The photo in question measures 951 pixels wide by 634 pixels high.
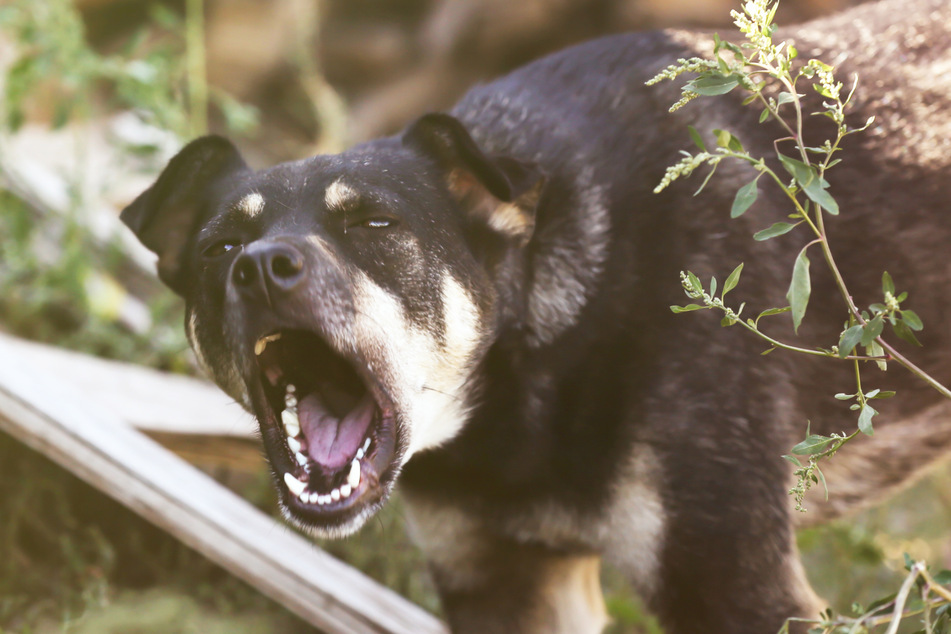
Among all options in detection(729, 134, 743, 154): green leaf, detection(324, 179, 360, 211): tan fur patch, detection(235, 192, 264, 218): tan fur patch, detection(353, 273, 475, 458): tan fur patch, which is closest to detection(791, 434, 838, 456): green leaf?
detection(729, 134, 743, 154): green leaf

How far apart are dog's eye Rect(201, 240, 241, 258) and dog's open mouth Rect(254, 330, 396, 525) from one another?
9.4 inches

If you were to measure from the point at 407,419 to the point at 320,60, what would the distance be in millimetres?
8054

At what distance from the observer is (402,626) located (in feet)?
9.49

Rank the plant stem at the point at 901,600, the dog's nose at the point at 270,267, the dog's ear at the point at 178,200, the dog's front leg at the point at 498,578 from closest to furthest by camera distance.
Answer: the plant stem at the point at 901,600, the dog's nose at the point at 270,267, the dog's ear at the point at 178,200, the dog's front leg at the point at 498,578

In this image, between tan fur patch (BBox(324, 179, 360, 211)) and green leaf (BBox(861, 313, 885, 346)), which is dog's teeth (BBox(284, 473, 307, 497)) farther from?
green leaf (BBox(861, 313, 885, 346))

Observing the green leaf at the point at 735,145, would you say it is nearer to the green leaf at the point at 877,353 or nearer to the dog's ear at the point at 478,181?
the green leaf at the point at 877,353

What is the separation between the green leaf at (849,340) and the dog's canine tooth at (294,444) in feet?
4.01

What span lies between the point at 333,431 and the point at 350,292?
0.36 m

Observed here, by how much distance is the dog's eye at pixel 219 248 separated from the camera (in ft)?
7.49

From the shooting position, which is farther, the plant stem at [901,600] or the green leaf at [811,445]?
the green leaf at [811,445]

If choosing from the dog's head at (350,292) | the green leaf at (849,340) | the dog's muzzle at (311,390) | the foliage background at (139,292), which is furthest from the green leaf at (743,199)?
the foliage background at (139,292)

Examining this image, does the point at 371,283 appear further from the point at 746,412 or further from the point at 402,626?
the point at 402,626

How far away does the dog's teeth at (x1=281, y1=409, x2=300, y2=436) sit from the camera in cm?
225

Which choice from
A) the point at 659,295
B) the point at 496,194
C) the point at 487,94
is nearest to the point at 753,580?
the point at 659,295
